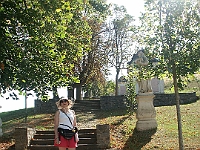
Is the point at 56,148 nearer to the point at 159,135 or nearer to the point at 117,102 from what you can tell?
the point at 159,135

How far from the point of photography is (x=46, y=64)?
339 inches

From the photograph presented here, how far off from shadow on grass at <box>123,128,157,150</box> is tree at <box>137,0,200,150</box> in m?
2.19

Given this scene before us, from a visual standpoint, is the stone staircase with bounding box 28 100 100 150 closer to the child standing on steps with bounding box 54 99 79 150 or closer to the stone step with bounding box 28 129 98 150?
the stone step with bounding box 28 129 98 150

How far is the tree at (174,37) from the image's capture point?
9166 millimetres

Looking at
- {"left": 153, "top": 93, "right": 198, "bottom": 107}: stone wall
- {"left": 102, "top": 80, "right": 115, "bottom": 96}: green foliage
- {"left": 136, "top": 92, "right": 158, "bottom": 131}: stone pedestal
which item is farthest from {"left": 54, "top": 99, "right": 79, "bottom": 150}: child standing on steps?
{"left": 102, "top": 80, "right": 115, "bottom": 96}: green foliage

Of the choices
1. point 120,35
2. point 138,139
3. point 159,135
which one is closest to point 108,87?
point 120,35

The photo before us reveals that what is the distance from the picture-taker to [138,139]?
40.0 feet

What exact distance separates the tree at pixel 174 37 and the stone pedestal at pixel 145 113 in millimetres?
3476

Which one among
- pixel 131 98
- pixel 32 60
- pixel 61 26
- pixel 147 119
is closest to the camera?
pixel 61 26

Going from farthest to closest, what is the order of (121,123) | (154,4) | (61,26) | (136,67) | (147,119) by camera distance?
(121,123) → (147,119) → (136,67) → (154,4) → (61,26)

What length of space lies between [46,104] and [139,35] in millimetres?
15180

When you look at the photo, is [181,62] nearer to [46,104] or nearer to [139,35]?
[139,35]

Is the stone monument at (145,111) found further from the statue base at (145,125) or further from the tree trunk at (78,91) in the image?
the tree trunk at (78,91)

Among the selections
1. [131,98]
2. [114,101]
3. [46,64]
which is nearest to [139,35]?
[46,64]
